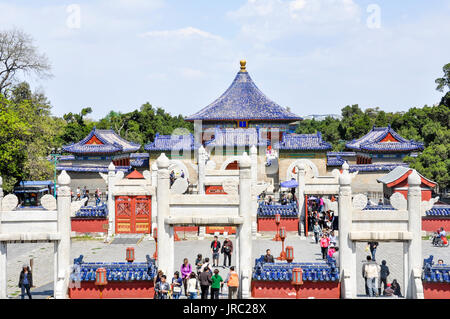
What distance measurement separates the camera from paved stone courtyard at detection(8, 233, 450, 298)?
78.5 ft

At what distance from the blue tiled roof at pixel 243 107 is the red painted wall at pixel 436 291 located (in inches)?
1628

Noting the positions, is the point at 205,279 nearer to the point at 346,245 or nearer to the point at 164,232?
the point at 164,232

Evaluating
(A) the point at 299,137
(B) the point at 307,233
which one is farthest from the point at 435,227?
(A) the point at 299,137

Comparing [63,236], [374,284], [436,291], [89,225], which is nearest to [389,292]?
[374,284]

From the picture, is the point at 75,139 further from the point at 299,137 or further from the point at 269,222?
the point at 269,222

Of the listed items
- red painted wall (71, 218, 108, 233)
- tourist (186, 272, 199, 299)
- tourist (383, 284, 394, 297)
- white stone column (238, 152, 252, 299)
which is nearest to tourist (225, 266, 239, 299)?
white stone column (238, 152, 252, 299)

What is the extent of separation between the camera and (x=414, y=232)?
1736 centimetres

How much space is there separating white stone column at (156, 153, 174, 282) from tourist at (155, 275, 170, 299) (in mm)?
1417

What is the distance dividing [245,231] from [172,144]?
3475 centimetres

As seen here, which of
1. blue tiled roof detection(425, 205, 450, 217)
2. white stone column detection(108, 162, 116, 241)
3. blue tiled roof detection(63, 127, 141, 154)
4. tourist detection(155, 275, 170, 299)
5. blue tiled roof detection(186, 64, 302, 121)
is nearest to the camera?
tourist detection(155, 275, 170, 299)

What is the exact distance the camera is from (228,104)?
6084 centimetres

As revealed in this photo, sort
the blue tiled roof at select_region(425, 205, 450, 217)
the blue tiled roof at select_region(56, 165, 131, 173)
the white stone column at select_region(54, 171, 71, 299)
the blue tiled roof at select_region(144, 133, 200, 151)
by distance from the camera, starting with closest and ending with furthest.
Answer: the white stone column at select_region(54, 171, 71, 299), the blue tiled roof at select_region(425, 205, 450, 217), the blue tiled roof at select_region(144, 133, 200, 151), the blue tiled roof at select_region(56, 165, 131, 173)

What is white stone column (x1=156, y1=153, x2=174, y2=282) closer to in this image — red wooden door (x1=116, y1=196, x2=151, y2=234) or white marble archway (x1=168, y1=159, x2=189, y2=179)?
red wooden door (x1=116, y1=196, x2=151, y2=234)
